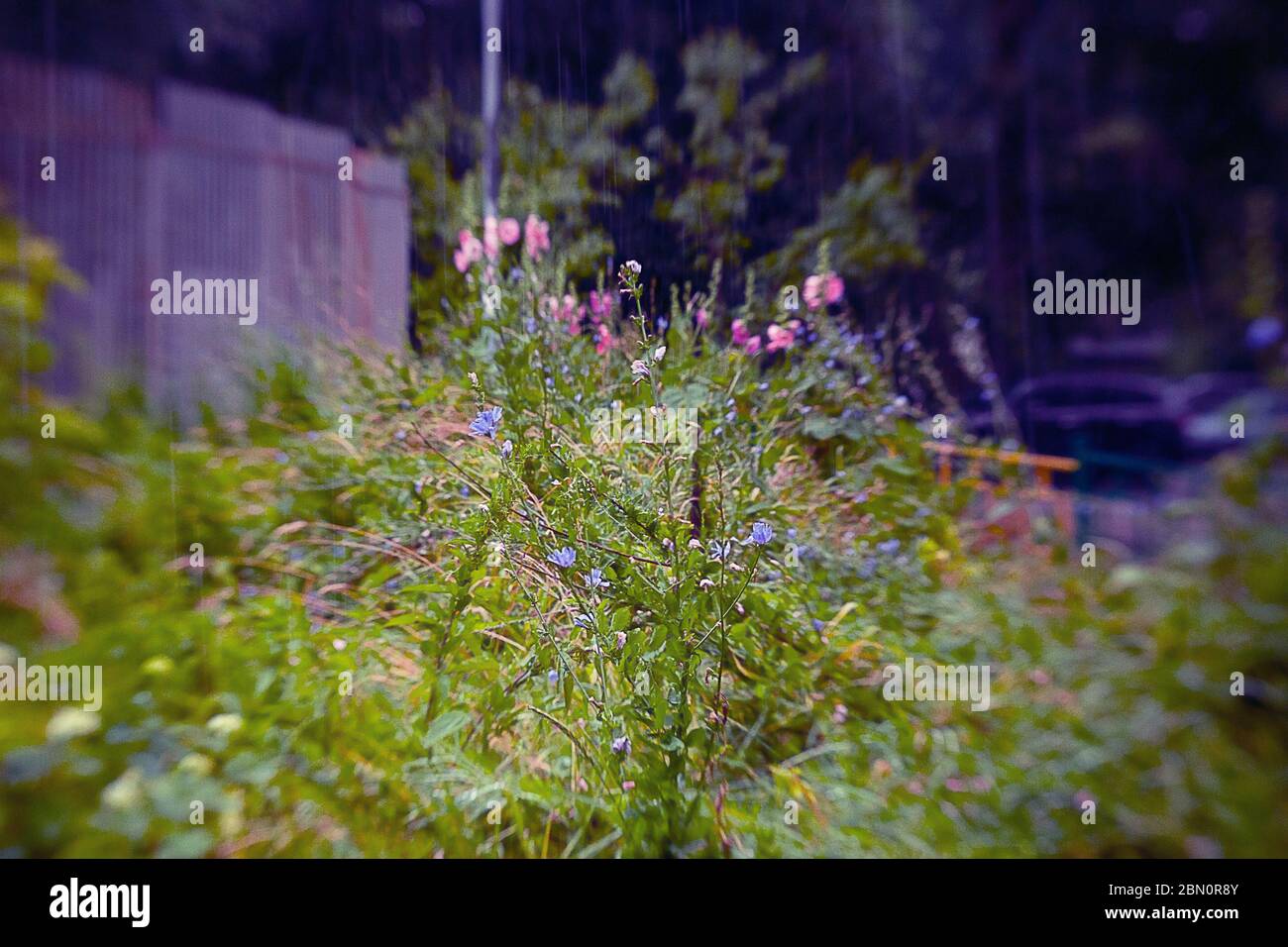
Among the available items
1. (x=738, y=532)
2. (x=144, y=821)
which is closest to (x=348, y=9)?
(x=738, y=532)

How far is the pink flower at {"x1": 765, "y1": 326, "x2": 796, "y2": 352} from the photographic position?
1.43 m

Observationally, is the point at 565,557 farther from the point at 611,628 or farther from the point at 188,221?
the point at 188,221

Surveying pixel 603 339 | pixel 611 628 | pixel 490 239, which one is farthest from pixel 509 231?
pixel 611 628

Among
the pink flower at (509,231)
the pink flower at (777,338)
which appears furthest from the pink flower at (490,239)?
the pink flower at (777,338)

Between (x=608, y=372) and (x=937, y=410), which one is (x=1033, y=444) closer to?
(x=937, y=410)

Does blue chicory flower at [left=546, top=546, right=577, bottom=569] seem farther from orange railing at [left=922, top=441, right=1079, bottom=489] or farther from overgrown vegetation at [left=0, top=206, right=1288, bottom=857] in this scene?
orange railing at [left=922, top=441, right=1079, bottom=489]

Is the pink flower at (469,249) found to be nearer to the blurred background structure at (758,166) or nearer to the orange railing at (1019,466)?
the blurred background structure at (758,166)

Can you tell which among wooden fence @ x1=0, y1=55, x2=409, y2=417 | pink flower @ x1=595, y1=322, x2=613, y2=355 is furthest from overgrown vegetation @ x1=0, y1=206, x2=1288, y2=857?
wooden fence @ x1=0, y1=55, x2=409, y2=417

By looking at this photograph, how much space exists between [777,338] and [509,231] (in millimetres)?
701

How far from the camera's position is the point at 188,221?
1.52 metres

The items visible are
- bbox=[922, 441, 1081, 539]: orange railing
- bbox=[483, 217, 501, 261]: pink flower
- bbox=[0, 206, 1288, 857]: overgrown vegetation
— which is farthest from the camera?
bbox=[483, 217, 501, 261]: pink flower

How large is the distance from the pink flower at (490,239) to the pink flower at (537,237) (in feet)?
0.29

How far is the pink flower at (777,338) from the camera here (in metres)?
1.43

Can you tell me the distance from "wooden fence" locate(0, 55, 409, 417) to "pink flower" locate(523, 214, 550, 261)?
1.07 ft
